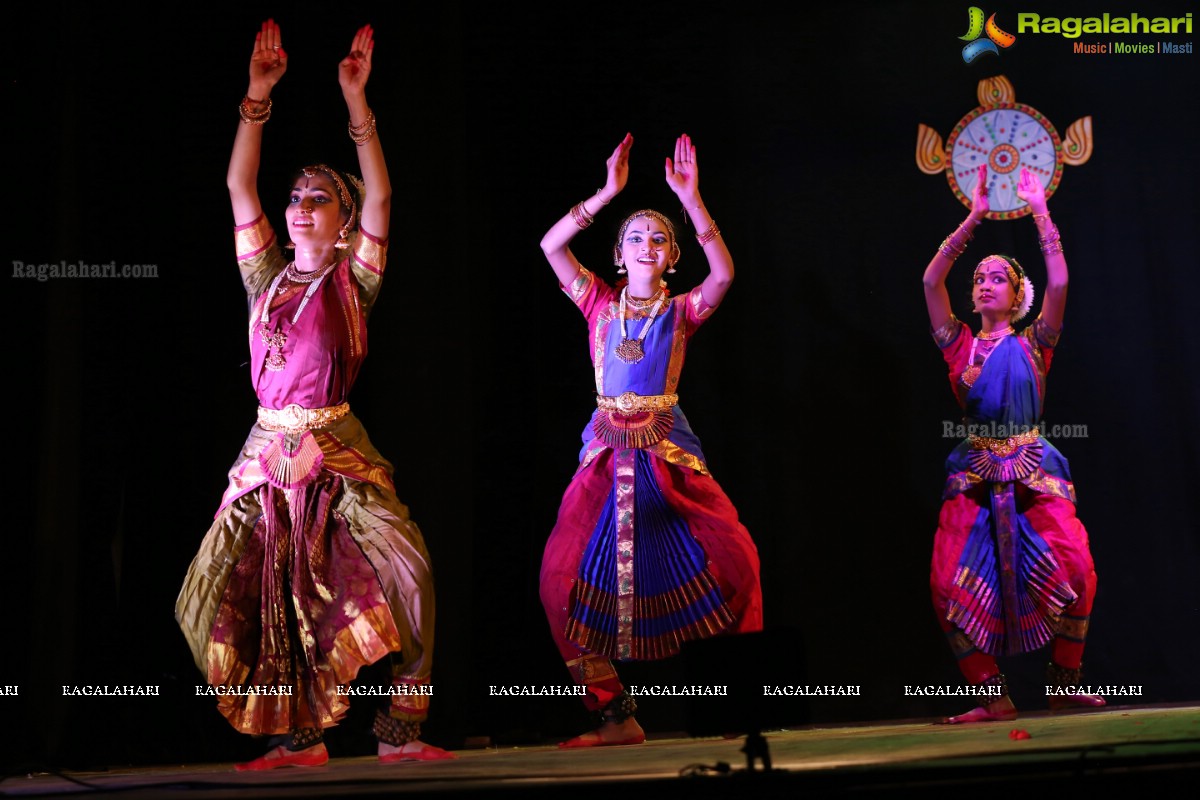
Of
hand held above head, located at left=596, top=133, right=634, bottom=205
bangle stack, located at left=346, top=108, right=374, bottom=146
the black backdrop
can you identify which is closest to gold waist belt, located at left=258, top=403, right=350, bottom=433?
the black backdrop

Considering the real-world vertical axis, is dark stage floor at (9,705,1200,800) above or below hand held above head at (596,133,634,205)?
below

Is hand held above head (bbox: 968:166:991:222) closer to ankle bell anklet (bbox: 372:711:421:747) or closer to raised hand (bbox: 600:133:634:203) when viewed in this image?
raised hand (bbox: 600:133:634:203)

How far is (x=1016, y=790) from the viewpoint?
3.04 metres

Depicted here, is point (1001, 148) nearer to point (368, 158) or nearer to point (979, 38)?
point (979, 38)

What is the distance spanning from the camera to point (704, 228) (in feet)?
14.5

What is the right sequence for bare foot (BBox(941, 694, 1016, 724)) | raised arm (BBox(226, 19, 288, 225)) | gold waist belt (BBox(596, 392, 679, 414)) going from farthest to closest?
bare foot (BBox(941, 694, 1016, 724)) < gold waist belt (BBox(596, 392, 679, 414)) < raised arm (BBox(226, 19, 288, 225))

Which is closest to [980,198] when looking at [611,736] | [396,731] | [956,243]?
[956,243]

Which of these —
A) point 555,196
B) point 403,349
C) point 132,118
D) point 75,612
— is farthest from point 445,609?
point 132,118

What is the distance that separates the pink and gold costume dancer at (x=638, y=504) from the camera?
4.25 metres

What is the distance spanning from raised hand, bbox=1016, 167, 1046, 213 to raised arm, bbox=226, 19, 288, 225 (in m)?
2.78

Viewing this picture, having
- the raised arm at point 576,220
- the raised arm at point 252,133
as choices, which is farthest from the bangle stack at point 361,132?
the raised arm at point 576,220

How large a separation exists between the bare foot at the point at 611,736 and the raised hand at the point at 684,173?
5.73 ft

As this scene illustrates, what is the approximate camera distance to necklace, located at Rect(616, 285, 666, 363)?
4406mm

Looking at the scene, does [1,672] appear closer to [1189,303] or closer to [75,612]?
[75,612]
